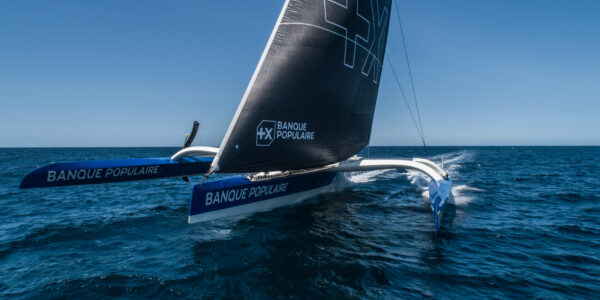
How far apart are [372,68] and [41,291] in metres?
7.15

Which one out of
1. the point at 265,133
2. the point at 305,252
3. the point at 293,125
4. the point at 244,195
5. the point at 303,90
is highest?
the point at 303,90

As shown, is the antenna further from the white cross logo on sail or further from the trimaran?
the white cross logo on sail

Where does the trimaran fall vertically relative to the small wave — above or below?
above

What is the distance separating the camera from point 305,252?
13.6 ft

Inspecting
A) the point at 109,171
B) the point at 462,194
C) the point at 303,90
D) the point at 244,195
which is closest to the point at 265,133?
the point at 303,90

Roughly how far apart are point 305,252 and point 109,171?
455 cm

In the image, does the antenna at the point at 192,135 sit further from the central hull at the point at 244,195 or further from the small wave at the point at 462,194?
the small wave at the point at 462,194

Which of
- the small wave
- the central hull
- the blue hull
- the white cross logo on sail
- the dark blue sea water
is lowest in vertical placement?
the dark blue sea water

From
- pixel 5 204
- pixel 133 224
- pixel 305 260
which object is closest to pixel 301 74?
pixel 305 260

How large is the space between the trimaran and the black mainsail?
0.02m

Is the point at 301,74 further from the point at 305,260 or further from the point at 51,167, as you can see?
the point at 51,167

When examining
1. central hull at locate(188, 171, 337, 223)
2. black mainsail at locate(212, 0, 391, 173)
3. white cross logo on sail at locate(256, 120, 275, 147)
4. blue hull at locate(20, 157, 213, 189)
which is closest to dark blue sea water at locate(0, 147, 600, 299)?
central hull at locate(188, 171, 337, 223)

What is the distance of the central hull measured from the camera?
520 centimetres

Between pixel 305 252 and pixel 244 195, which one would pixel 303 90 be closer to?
pixel 244 195
